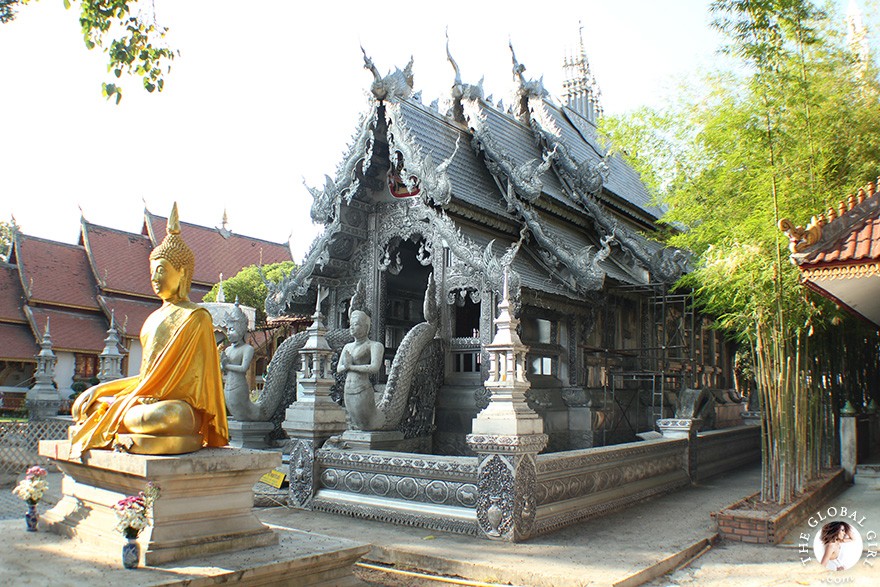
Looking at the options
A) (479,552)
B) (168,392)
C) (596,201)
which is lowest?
(479,552)

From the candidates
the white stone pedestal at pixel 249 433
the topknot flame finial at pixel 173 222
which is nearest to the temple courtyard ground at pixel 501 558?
the topknot flame finial at pixel 173 222

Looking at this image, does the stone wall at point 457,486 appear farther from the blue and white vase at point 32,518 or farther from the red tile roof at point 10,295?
the red tile roof at point 10,295

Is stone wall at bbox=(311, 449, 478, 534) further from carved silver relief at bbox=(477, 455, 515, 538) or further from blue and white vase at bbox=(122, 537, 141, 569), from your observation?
blue and white vase at bbox=(122, 537, 141, 569)

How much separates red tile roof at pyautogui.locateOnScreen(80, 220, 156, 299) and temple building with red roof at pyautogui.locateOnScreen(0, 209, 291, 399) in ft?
0.14

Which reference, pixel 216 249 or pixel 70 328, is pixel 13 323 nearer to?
pixel 70 328

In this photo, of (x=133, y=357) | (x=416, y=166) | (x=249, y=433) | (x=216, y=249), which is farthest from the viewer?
(x=216, y=249)

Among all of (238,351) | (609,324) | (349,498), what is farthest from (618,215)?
(349,498)

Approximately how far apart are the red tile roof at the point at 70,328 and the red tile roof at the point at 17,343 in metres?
0.48

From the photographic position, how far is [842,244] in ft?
22.1

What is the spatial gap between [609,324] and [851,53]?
5.61 meters

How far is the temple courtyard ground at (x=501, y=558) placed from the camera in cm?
444

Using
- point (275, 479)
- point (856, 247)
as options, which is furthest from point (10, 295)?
point (856, 247)

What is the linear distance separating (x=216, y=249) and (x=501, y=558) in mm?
33607

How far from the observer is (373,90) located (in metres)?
10.8
